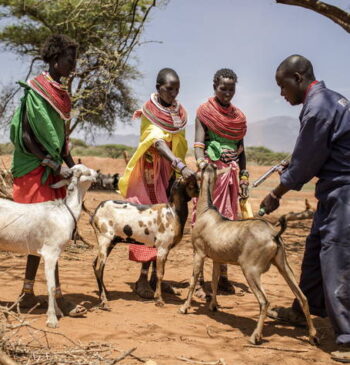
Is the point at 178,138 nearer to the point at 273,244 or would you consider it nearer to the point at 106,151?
the point at 273,244

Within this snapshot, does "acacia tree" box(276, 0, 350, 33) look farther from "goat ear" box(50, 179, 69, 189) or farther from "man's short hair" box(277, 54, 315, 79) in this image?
"goat ear" box(50, 179, 69, 189)

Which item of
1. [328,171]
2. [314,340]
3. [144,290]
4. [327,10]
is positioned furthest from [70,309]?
[327,10]

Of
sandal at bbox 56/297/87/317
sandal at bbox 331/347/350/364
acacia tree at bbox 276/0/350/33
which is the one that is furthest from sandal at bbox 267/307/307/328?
acacia tree at bbox 276/0/350/33

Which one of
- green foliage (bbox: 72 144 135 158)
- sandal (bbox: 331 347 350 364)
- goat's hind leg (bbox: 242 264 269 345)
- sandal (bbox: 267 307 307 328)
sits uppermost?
goat's hind leg (bbox: 242 264 269 345)

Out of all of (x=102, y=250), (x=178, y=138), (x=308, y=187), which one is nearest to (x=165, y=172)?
(x=178, y=138)

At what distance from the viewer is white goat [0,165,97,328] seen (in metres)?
4.07

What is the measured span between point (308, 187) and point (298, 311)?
1948 centimetres

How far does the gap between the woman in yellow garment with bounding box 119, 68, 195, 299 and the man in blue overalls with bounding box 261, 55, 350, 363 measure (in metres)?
1.41

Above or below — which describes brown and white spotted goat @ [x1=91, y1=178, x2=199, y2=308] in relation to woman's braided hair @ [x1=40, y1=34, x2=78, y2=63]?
below

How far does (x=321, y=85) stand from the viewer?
4.03m

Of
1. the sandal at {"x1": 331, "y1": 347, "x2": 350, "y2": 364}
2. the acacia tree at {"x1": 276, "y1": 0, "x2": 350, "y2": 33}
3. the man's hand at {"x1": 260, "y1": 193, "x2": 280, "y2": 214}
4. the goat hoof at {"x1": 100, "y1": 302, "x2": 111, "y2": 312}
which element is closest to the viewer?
the sandal at {"x1": 331, "y1": 347, "x2": 350, "y2": 364}

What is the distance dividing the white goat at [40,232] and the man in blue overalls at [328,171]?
1.88 m

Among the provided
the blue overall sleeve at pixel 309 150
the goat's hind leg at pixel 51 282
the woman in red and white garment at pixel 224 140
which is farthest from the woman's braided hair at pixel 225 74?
the goat's hind leg at pixel 51 282

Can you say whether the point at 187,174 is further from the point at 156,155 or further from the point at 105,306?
the point at 105,306
